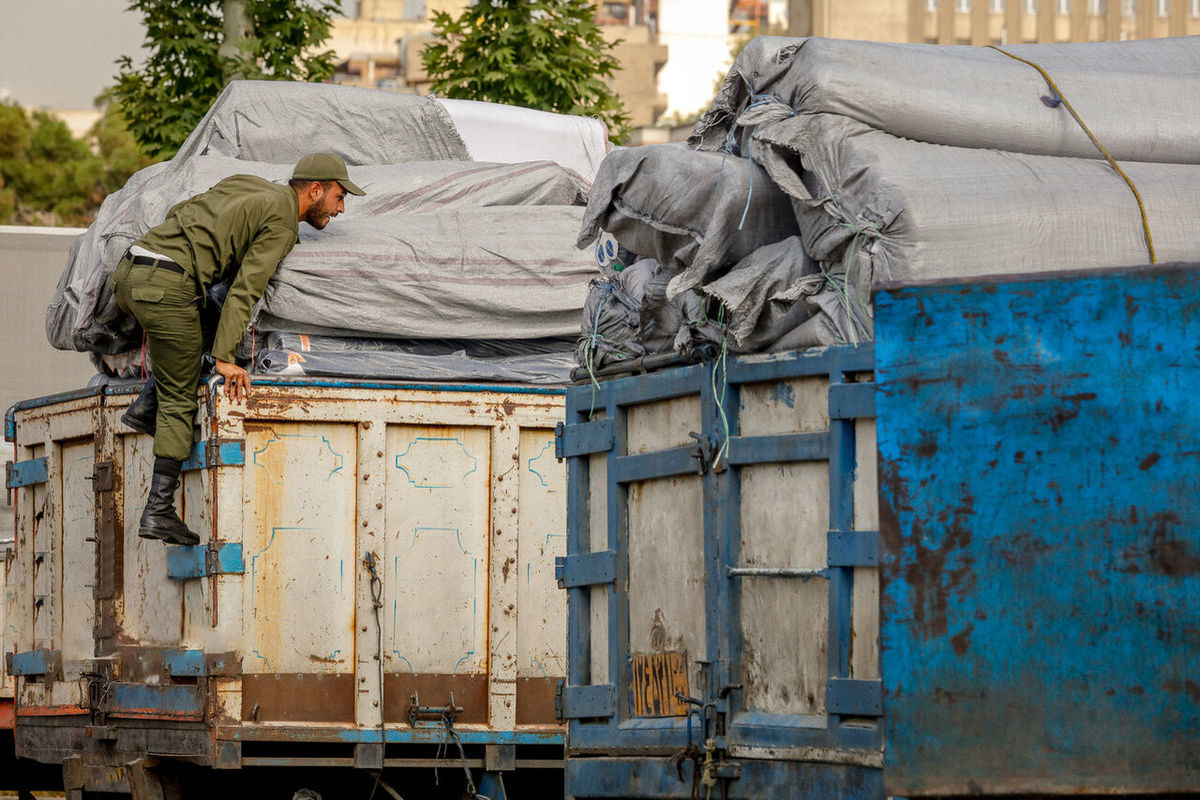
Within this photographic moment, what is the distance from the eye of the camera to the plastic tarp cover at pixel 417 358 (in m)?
7.08

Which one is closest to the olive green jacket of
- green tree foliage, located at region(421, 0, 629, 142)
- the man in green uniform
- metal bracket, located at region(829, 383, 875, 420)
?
the man in green uniform

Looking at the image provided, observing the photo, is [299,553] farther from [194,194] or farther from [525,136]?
[525,136]

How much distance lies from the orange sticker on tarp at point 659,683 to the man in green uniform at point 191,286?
206cm

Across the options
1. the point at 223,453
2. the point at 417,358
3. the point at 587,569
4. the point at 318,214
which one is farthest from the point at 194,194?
the point at 587,569

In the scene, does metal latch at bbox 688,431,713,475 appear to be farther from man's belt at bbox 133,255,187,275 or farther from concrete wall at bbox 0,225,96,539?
concrete wall at bbox 0,225,96,539

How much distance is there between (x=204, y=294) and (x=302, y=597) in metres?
1.24

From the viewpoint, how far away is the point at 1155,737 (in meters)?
4.01

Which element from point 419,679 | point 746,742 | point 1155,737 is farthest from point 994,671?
point 419,679

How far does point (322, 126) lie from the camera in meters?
8.75

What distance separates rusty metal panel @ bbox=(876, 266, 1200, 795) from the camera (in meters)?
4.01

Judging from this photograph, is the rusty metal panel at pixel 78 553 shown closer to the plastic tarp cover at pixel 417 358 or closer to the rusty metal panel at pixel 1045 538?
the plastic tarp cover at pixel 417 358

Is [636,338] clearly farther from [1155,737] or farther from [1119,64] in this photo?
[1155,737]

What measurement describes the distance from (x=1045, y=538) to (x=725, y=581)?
1.28 meters

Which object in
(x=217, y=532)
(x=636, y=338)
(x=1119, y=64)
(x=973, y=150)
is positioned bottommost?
(x=217, y=532)
